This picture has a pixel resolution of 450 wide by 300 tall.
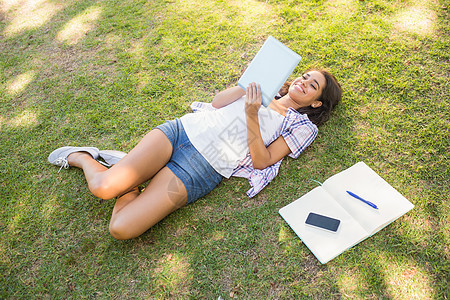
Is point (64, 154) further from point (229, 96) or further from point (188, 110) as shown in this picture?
point (229, 96)

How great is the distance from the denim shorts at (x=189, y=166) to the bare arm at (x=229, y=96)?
0.46m

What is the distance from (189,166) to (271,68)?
1.08 meters

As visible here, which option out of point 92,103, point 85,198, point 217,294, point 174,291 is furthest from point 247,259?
point 92,103

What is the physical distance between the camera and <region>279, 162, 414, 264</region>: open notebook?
240cm

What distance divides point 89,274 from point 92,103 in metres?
2.05

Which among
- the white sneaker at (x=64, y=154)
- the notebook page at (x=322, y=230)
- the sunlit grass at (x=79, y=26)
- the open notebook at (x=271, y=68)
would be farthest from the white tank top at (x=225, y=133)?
the sunlit grass at (x=79, y=26)

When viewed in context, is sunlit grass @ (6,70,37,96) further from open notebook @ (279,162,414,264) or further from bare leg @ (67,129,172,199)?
open notebook @ (279,162,414,264)

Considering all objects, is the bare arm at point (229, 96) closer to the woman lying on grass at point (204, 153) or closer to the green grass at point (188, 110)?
the woman lying on grass at point (204, 153)

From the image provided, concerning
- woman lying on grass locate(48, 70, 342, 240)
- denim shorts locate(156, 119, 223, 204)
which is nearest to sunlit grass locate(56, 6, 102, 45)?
woman lying on grass locate(48, 70, 342, 240)

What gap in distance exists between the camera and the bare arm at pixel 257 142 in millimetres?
2625

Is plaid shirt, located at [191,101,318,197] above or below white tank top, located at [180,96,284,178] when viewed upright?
below

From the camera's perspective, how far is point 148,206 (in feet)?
8.16

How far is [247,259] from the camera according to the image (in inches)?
95.4

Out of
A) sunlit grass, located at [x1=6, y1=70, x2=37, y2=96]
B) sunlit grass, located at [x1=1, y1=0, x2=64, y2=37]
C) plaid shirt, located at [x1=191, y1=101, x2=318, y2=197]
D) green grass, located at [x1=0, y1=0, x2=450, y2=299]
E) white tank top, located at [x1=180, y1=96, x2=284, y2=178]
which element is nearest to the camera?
green grass, located at [x1=0, y1=0, x2=450, y2=299]
